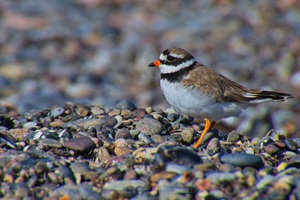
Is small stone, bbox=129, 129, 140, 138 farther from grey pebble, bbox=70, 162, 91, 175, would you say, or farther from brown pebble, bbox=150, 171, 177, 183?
brown pebble, bbox=150, 171, 177, 183

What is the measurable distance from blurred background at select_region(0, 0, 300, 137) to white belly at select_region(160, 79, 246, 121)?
3476 millimetres

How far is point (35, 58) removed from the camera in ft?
44.8

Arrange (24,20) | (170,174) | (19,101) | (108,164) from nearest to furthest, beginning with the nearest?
1. (170,174)
2. (108,164)
3. (19,101)
4. (24,20)

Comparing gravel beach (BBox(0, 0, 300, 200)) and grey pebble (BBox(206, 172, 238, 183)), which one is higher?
gravel beach (BBox(0, 0, 300, 200))

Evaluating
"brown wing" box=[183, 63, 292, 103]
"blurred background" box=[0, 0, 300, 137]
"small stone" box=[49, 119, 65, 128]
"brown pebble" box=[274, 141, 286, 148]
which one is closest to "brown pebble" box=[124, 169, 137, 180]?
"brown wing" box=[183, 63, 292, 103]

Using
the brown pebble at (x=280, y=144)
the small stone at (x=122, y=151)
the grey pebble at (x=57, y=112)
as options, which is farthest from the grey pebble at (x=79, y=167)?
the brown pebble at (x=280, y=144)

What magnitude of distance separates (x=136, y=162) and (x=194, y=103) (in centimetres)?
115

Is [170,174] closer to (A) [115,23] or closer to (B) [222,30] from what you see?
(B) [222,30]

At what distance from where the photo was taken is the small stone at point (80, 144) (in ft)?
18.1

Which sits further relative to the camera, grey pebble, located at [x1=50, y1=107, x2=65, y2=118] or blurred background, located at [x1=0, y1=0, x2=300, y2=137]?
blurred background, located at [x1=0, y1=0, x2=300, y2=137]

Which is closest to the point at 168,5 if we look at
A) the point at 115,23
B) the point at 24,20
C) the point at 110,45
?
the point at 115,23

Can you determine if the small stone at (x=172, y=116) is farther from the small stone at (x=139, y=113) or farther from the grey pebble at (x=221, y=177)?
the grey pebble at (x=221, y=177)

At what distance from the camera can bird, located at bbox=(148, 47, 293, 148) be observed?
19.5ft

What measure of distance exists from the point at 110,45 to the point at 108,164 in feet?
Result: 30.3
